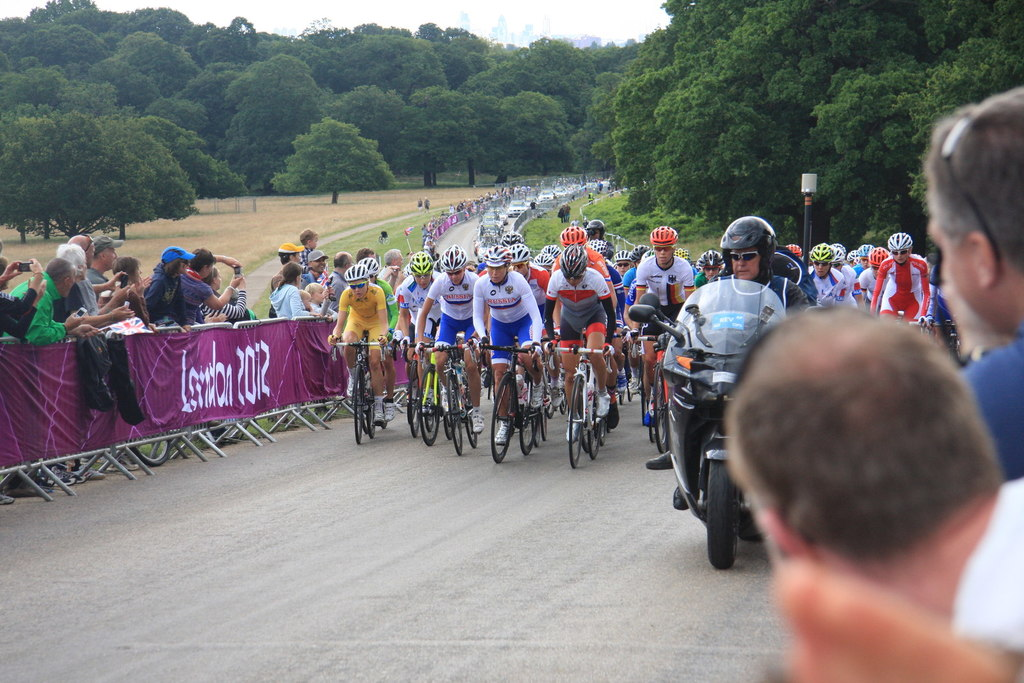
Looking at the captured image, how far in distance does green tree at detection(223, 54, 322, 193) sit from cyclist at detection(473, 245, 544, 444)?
14654 cm

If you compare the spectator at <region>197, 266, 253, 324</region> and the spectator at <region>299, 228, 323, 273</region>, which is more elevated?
the spectator at <region>299, 228, 323, 273</region>

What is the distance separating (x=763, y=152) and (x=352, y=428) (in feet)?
111

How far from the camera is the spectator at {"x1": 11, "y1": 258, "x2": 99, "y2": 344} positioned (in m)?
11.3

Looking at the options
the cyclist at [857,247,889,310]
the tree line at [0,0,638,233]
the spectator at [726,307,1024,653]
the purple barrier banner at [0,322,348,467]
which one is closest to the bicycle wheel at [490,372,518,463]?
the purple barrier banner at [0,322,348,467]

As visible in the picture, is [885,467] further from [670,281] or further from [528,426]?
[670,281]

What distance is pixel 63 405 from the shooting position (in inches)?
458

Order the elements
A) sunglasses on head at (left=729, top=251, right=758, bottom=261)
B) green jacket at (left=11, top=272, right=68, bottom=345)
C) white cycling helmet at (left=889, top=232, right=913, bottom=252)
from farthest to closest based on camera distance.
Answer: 1. white cycling helmet at (left=889, top=232, right=913, bottom=252)
2. green jacket at (left=11, top=272, right=68, bottom=345)
3. sunglasses on head at (left=729, top=251, right=758, bottom=261)

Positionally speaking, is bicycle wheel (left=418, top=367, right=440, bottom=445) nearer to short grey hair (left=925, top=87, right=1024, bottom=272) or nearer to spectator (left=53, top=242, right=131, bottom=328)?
spectator (left=53, top=242, right=131, bottom=328)

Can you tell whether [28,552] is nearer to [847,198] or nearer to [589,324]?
[589,324]

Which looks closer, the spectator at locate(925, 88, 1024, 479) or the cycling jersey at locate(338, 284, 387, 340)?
the spectator at locate(925, 88, 1024, 479)

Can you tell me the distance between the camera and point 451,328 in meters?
15.4

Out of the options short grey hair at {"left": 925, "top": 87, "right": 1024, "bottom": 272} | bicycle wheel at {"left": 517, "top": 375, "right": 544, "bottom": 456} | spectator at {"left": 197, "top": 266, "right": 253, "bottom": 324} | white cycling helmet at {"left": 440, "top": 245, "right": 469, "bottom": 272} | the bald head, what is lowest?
bicycle wheel at {"left": 517, "top": 375, "right": 544, "bottom": 456}

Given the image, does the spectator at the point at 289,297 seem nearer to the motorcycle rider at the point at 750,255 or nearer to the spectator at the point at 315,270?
the spectator at the point at 315,270

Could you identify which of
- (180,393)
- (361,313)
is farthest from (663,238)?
(180,393)
